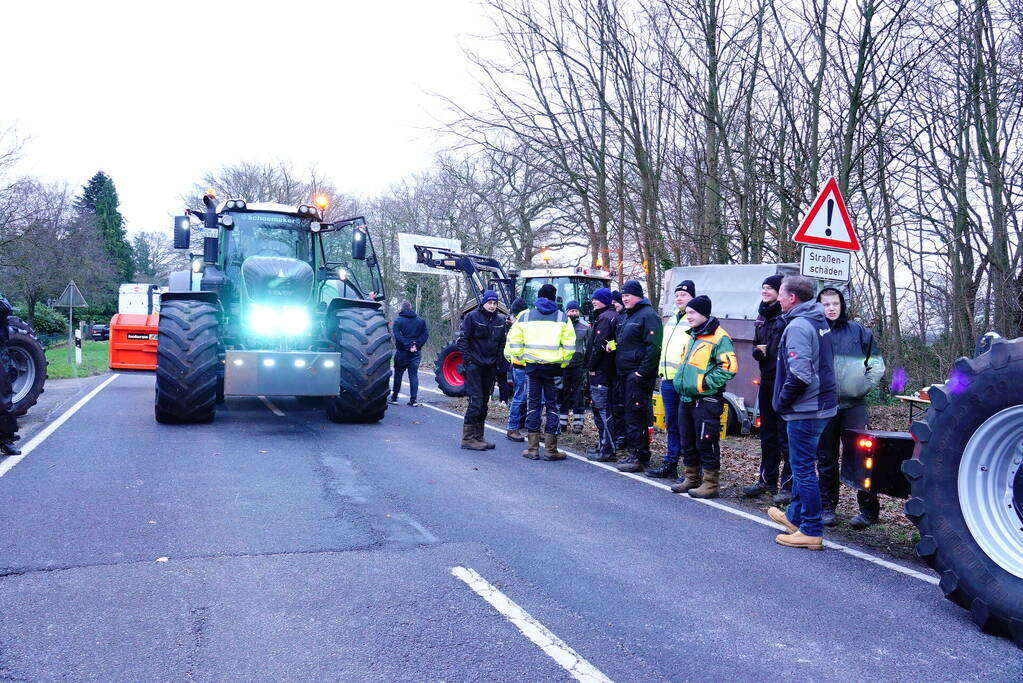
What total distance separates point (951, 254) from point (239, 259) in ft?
39.9

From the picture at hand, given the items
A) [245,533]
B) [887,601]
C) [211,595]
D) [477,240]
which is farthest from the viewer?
[477,240]

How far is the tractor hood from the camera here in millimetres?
10727

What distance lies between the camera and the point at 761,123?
14969 millimetres

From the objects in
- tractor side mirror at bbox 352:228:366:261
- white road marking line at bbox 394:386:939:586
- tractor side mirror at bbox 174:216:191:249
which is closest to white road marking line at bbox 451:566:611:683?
white road marking line at bbox 394:386:939:586

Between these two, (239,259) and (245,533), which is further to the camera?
(239,259)

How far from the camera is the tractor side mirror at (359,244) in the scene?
11.2 metres

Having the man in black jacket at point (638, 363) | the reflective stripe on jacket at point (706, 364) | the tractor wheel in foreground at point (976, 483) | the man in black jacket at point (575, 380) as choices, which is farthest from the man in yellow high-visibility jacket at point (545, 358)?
the tractor wheel in foreground at point (976, 483)

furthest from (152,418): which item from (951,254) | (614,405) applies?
(951,254)

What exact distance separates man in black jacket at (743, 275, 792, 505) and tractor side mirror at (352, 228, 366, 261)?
561cm

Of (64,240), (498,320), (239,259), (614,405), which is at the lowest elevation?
(614,405)

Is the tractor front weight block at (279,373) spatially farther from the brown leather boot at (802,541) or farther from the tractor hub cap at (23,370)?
the brown leather boot at (802,541)

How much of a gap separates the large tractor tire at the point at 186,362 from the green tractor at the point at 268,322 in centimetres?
1

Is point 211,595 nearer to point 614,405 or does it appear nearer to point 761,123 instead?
point 614,405

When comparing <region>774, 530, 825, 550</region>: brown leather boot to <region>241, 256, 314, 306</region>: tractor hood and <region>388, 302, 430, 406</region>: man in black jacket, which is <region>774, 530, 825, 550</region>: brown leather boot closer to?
<region>241, 256, 314, 306</region>: tractor hood
